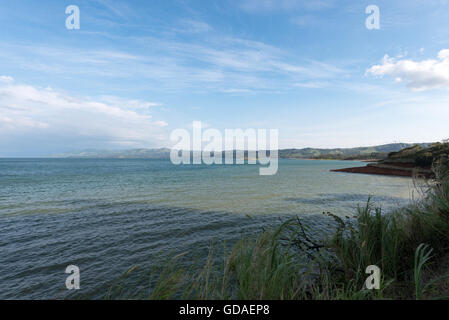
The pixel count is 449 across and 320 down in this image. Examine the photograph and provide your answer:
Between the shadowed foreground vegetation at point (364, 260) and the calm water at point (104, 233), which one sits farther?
the calm water at point (104, 233)

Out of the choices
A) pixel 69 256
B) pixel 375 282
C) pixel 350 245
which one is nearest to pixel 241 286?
pixel 375 282

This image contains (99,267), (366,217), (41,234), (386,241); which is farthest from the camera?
(41,234)

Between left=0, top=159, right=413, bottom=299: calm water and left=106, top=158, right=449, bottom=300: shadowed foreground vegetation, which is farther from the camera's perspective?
left=0, top=159, right=413, bottom=299: calm water

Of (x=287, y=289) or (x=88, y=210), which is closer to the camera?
(x=287, y=289)

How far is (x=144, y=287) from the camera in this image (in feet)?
22.1

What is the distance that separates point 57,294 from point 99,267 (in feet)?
A: 5.24

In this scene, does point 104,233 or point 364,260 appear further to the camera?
point 104,233

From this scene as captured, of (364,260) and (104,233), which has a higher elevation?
(364,260)

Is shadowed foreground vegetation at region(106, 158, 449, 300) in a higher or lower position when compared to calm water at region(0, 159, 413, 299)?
higher

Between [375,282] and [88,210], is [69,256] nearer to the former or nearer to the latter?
[88,210]

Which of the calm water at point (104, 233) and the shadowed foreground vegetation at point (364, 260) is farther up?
the shadowed foreground vegetation at point (364, 260)
